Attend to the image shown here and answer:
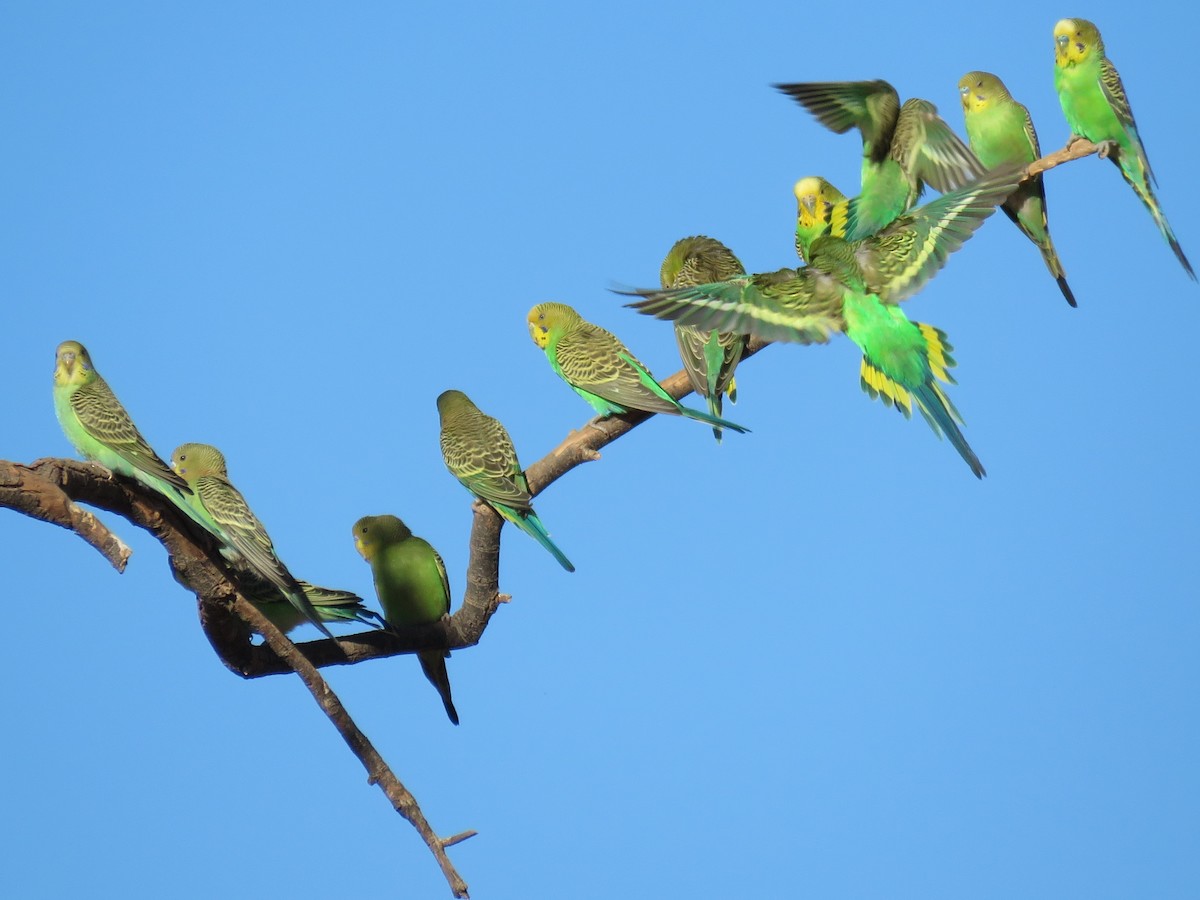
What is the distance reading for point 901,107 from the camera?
644 cm

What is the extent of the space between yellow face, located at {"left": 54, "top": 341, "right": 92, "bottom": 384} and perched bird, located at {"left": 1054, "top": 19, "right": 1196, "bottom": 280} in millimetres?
4529

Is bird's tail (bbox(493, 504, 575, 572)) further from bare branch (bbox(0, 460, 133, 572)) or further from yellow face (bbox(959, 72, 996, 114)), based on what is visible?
yellow face (bbox(959, 72, 996, 114))

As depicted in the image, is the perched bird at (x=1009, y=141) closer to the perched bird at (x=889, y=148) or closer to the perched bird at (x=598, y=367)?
the perched bird at (x=889, y=148)

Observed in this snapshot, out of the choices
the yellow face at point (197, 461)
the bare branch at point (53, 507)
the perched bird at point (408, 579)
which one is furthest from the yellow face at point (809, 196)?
the bare branch at point (53, 507)

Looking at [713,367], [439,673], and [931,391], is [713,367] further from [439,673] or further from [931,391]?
[439,673]

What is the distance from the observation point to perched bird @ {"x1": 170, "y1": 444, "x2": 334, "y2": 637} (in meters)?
4.95

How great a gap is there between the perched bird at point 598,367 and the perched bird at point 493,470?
0.46 metres

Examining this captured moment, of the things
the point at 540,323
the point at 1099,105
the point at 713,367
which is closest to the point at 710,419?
the point at 713,367

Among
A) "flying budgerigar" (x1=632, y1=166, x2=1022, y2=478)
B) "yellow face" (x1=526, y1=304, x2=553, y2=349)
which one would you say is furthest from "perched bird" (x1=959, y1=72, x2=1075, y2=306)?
"yellow face" (x1=526, y1=304, x2=553, y2=349)

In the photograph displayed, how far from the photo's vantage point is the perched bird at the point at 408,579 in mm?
5836

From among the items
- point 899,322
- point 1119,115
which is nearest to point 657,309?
point 899,322

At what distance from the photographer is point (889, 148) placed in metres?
6.43

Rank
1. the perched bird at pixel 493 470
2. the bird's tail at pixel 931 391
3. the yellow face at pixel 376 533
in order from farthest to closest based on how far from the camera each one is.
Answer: the yellow face at pixel 376 533 < the perched bird at pixel 493 470 < the bird's tail at pixel 931 391

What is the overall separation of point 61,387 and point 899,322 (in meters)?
3.29
